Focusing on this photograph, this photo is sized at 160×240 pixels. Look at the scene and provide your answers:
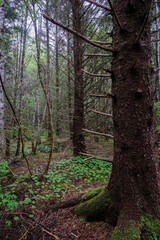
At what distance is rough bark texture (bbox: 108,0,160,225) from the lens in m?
1.48

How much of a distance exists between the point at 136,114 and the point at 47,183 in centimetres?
328

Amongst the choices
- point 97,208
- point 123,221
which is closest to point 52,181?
point 97,208

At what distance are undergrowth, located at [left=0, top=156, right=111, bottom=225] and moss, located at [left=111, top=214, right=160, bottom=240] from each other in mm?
1869

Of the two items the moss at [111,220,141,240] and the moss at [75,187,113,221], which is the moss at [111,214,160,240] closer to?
the moss at [111,220,141,240]

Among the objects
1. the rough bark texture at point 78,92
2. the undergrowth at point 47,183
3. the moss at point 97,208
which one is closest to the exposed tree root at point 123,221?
the moss at point 97,208

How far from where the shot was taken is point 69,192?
3.50 m

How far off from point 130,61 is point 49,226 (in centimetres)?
276

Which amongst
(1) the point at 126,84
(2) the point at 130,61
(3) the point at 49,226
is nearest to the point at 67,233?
(3) the point at 49,226

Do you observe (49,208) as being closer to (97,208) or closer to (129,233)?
(97,208)

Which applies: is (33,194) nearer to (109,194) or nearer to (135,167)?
(109,194)

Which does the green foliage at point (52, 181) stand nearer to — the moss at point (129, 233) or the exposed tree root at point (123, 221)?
the exposed tree root at point (123, 221)

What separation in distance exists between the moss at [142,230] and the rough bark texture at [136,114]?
6 centimetres

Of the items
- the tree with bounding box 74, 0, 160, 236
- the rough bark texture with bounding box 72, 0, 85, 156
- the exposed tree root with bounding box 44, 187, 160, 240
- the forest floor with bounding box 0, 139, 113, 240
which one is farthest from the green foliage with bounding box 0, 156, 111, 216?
the tree with bounding box 74, 0, 160, 236

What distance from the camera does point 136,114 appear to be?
1507 millimetres
